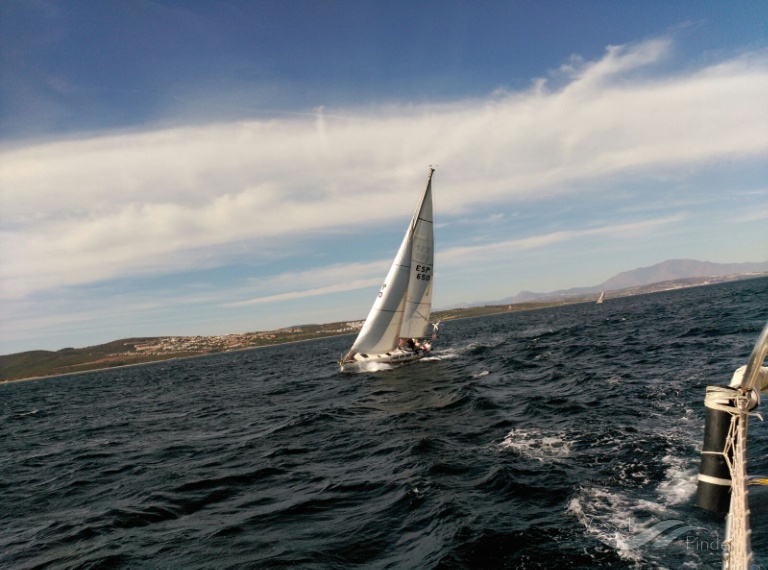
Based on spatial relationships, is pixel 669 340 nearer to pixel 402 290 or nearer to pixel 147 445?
pixel 402 290

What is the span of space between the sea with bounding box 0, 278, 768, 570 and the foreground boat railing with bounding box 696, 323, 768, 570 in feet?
12.3

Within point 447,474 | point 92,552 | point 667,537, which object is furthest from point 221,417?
point 667,537

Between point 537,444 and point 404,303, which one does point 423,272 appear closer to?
point 404,303

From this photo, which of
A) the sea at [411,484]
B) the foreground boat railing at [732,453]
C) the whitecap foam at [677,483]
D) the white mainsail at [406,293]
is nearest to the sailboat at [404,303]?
the white mainsail at [406,293]

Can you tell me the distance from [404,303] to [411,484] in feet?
107

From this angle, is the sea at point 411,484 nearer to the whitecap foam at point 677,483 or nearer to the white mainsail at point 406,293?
the whitecap foam at point 677,483

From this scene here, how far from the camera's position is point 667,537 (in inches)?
356

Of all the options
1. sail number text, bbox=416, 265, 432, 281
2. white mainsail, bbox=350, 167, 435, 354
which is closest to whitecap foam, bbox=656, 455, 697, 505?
white mainsail, bbox=350, 167, 435, 354

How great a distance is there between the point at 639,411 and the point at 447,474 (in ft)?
34.1

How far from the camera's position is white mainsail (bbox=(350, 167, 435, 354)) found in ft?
147

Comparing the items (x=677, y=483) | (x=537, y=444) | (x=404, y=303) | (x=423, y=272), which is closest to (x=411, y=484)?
(x=537, y=444)

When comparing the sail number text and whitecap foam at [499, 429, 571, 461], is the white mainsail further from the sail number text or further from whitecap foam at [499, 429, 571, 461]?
whitecap foam at [499, 429, 571, 461]

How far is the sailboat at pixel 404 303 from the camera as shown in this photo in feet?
147

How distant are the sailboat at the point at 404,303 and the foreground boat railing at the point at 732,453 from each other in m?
39.0
